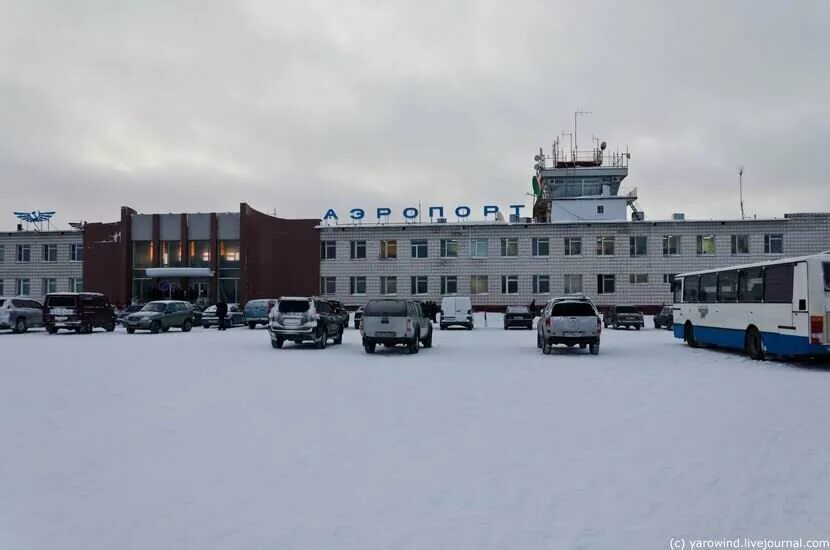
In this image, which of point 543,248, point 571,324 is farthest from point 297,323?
point 543,248

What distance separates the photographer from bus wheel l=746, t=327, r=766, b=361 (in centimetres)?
2125

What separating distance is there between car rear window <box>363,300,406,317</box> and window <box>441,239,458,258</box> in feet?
135

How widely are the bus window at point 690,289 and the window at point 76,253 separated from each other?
61248 mm

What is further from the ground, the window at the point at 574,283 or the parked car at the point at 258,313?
the window at the point at 574,283

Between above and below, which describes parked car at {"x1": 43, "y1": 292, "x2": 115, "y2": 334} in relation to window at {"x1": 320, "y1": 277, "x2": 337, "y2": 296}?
below

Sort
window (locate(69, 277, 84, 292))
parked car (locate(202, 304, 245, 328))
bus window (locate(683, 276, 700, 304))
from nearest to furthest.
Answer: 1. bus window (locate(683, 276, 700, 304))
2. parked car (locate(202, 304, 245, 328))
3. window (locate(69, 277, 84, 292))

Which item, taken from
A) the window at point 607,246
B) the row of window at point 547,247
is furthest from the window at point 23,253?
the window at point 607,246

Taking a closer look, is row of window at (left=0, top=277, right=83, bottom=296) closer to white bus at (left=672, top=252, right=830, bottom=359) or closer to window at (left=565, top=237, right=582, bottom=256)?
window at (left=565, top=237, right=582, bottom=256)

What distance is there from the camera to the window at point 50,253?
68250mm

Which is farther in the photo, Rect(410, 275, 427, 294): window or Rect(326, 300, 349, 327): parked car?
Rect(410, 275, 427, 294): window

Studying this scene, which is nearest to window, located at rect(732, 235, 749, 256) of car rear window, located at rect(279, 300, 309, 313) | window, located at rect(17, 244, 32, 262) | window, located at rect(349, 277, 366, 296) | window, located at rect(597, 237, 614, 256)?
window, located at rect(597, 237, 614, 256)

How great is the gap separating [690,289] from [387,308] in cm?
1367

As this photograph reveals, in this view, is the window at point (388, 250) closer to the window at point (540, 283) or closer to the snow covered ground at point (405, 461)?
the window at point (540, 283)

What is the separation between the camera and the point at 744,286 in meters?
22.5
